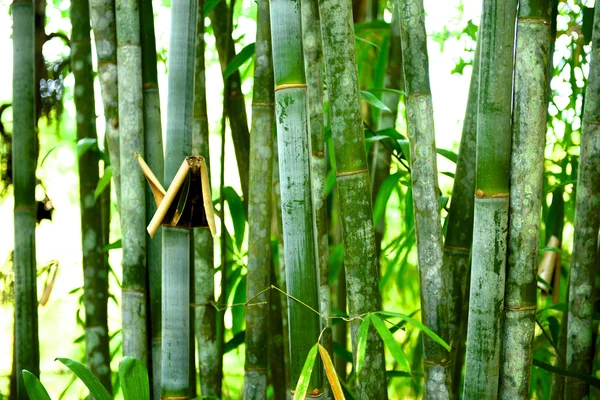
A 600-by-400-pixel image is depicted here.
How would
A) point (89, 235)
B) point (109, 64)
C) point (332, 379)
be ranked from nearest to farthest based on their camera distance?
point (332, 379)
point (109, 64)
point (89, 235)

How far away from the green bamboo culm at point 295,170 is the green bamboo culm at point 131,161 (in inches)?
9.6

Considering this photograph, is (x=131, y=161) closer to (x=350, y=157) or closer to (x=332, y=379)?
(x=350, y=157)

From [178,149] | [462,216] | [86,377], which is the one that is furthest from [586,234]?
[86,377]

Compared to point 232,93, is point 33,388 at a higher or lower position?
lower

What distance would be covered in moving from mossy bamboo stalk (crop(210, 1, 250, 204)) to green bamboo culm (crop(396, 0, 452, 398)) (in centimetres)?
57

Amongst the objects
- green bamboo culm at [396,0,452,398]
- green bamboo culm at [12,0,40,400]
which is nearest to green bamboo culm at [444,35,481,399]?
green bamboo culm at [396,0,452,398]

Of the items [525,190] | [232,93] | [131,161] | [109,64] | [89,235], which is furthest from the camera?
[232,93]

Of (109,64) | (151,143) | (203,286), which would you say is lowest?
(203,286)

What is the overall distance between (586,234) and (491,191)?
0.41 m

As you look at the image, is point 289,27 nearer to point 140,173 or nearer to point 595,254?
point 140,173

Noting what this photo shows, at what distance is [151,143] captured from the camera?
102cm

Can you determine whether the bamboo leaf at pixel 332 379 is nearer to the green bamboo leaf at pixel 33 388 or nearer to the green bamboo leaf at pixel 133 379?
the green bamboo leaf at pixel 133 379

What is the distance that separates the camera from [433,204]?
0.93 m

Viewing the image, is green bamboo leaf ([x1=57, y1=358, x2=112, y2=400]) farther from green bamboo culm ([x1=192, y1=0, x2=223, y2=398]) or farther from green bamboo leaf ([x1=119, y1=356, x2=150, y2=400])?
green bamboo culm ([x1=192, y1=0, x2=223, y2=398])
